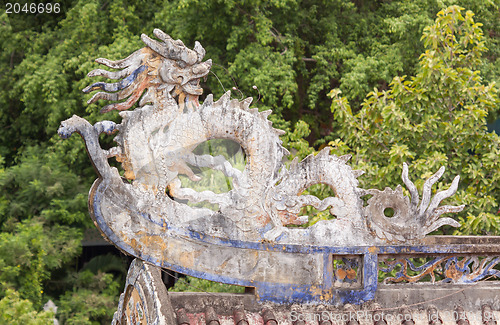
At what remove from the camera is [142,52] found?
4.38 metres

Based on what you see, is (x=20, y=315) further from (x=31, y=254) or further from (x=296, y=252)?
(x=296, y=252)

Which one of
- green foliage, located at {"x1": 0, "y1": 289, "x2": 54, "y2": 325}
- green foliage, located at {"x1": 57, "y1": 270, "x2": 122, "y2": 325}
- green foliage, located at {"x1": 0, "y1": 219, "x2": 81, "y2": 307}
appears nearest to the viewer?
green foliage, located at {"x1": 0, "y1": 289, "x2": 54, "y2": 325}

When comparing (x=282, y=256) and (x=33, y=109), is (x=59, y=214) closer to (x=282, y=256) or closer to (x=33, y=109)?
(x=33, y=109)

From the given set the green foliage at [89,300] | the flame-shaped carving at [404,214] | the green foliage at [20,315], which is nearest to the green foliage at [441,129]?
the flame-shaped carving at [404,214]

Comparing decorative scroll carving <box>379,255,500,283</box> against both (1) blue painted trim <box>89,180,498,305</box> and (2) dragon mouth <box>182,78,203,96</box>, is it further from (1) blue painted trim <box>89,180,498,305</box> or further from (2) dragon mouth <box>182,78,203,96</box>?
(2) dragon mouth <box>182,78,203,96</box>

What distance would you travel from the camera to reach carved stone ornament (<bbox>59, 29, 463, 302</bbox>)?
14.1ft

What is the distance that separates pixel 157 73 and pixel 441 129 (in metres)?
3.99

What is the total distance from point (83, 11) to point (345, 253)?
26.8 ft

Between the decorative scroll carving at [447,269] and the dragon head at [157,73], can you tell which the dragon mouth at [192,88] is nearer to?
the dragon head at [157,73]

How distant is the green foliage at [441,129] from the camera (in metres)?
7.00

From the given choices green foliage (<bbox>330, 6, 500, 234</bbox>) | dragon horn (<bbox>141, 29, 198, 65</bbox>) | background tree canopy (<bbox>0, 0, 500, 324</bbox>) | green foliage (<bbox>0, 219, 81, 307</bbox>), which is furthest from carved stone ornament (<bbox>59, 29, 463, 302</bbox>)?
green foliage (<bbox>0, 219, 81, 307</bbox>)

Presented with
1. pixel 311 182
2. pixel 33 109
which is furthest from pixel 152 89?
pixel 33 109

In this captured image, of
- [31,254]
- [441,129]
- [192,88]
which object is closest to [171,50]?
[192,88]

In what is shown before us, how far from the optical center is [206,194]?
4.46 meters
